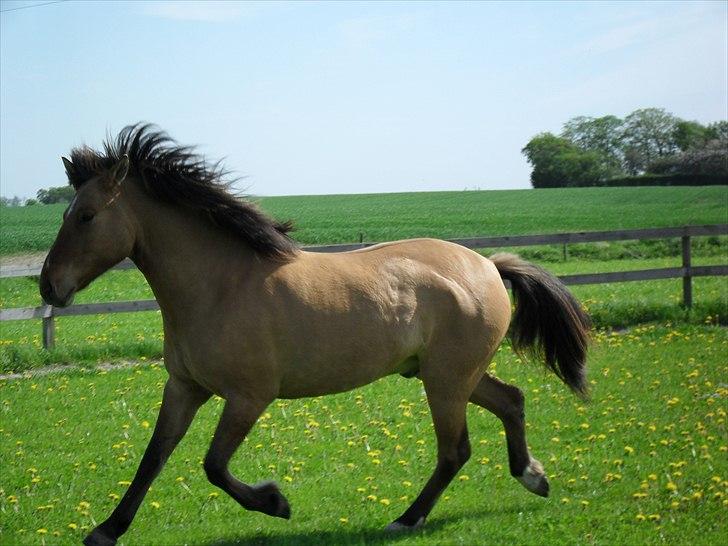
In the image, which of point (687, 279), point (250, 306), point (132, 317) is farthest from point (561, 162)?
point (250, 306)

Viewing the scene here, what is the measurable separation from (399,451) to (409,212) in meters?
39.3

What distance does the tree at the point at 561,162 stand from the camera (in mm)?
Answer: 61906

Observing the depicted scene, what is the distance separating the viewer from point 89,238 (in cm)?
541

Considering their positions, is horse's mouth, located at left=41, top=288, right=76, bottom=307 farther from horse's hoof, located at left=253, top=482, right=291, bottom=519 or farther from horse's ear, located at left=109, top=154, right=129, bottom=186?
horse's hoof, located at left=253, top=482, right=291, bottom=519

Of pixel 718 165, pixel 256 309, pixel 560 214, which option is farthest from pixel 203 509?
pixel 718 165

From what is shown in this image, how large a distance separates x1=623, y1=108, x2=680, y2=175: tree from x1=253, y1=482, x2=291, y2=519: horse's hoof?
190 feet

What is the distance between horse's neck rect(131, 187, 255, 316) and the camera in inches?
219

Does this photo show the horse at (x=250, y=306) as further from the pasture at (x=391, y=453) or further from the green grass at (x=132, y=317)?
the green grass at (x=132, y=317)

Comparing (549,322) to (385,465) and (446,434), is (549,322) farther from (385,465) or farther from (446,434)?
(385,465)

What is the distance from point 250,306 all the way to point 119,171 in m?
1.16

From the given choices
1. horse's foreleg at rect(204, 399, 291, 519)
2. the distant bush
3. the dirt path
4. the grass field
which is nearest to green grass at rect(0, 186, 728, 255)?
the grass field

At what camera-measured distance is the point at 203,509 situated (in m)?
6.27

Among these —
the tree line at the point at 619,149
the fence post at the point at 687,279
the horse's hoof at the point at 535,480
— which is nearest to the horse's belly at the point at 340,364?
the horse's hoof at the point at 535,480

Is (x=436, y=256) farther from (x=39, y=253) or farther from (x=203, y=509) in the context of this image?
(x=39, y=253)
